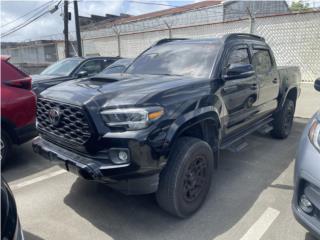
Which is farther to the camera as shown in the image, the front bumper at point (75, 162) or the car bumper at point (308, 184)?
the front bumper at point (75, 162)

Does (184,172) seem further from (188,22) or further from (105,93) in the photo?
(188,22)

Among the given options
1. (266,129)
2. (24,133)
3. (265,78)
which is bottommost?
(266,129)

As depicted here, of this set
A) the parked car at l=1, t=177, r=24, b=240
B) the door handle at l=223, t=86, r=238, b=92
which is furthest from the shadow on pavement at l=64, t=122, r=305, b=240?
the door handle at l=223, t=86, r=238, b=92

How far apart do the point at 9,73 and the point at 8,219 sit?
3037 millimetres

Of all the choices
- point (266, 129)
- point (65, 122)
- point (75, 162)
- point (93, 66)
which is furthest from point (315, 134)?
point (93, 66)

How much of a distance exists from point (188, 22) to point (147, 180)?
21961mm

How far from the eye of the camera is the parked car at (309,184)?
206 centimetres

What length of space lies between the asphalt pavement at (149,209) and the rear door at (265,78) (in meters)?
1.00

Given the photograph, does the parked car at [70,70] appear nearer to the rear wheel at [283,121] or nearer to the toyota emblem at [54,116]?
the toyota emblem at [54,116]

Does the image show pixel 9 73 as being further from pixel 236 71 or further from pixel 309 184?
pixel 309 184

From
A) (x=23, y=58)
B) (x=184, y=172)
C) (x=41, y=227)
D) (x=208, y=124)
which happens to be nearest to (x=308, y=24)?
(x=208, y=124)

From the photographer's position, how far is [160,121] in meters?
2.39

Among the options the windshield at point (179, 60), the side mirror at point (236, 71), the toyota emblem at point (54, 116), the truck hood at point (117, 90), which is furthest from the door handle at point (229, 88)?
the toyota emblem at point (54, 116)

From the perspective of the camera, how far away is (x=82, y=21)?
127ft
